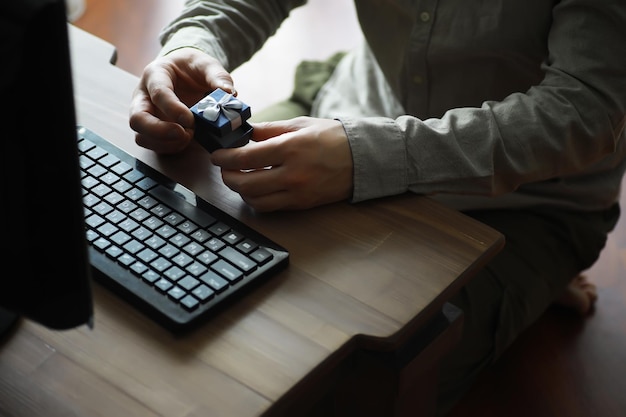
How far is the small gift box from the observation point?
81 cm

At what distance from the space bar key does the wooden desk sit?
4 cm

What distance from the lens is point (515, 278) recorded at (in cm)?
115

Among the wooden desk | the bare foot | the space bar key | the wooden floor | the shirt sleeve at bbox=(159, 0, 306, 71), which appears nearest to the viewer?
the wooden desk

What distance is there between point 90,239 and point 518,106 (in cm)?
47

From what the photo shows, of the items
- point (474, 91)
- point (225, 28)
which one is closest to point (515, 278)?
point (474, 91)

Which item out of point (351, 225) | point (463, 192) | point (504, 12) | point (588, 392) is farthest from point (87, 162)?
point (588, 392)

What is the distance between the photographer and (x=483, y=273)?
3.70ft

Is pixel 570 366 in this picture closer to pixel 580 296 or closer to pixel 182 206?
pixel 580 296

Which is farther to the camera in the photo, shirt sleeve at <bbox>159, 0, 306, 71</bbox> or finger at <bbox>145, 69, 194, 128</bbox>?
shirt sleeve at <bbox>159, 0, 306, 71</bbox>

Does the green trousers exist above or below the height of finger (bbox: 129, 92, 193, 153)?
below

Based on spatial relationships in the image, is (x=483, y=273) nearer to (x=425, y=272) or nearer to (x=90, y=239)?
(x=425, y=272)

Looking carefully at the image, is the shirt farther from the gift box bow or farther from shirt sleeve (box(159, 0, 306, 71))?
the gift box bow

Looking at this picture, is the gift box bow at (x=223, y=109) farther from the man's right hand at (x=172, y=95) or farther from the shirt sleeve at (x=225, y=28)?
the shirt sleeve at (x=225, y=28)

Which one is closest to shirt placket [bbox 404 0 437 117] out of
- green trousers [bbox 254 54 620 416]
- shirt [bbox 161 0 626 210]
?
shirt [bbox 161 0 626 210]
